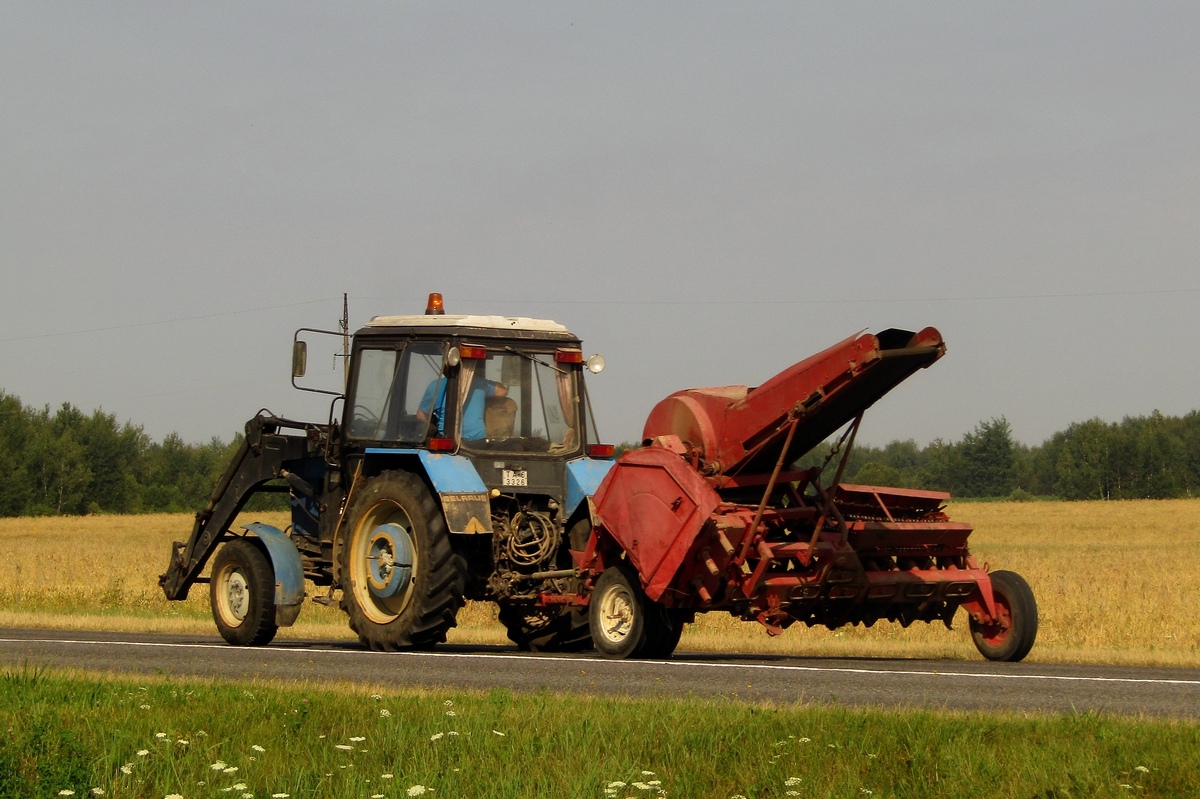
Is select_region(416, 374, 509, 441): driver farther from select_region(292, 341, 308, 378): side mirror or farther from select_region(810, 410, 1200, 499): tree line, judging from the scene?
select_region(810, 410, 1200, 499): tree line

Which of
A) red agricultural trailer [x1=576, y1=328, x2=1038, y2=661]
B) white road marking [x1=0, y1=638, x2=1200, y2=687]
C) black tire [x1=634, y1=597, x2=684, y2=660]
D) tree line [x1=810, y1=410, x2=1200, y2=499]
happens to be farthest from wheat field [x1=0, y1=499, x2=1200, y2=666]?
tree line [x1=810, y1=410, x2=1200, y2=499]

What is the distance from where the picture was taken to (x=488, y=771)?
6.01 meters

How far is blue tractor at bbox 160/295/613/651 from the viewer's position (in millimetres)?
12805

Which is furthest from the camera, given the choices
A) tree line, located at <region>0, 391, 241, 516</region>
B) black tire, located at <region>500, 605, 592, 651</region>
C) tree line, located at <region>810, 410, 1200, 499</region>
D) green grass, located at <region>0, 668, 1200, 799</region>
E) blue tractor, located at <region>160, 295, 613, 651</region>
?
tree line, located at <region>810, 410, 1200, 499</region>

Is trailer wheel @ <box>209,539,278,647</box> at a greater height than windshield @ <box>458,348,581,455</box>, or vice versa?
windshield @ <box>458,348,581,455</box>

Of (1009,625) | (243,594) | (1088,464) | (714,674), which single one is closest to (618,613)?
(714,674)

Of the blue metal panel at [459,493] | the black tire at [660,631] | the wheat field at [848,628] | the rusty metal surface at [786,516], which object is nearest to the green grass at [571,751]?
the rusty metal surface at [786,516]

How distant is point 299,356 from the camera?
1348 centimetres

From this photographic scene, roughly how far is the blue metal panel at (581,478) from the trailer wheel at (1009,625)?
11.4 ft

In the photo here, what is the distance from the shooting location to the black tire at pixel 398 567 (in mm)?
12625

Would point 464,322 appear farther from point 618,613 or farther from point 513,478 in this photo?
point 618,613

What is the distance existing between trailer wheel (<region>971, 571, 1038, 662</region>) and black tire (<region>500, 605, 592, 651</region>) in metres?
3.58

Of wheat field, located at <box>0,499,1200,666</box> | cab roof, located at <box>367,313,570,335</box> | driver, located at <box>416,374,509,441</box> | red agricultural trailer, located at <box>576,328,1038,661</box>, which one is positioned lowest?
wheat field, located at <box>0,499,1200,666</box>

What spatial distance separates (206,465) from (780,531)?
97.4 metres
